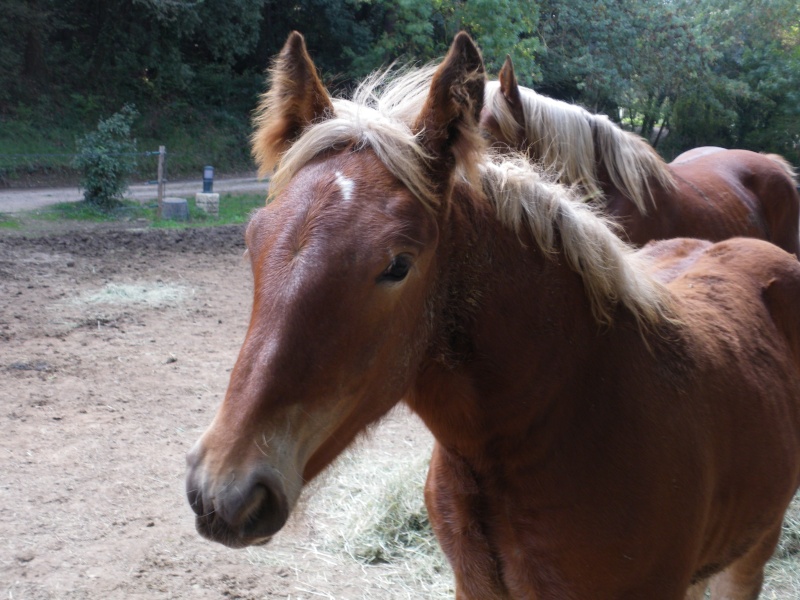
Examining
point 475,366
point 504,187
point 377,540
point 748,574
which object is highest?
point 504,187

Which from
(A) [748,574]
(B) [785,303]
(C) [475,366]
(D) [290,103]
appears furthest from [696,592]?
(D) [290,103]

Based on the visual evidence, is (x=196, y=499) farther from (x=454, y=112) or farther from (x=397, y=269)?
(x=454, y=112)

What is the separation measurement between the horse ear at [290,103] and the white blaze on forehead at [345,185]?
13.6 inches

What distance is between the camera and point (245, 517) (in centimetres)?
139

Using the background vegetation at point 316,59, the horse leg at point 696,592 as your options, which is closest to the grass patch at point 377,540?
the horse leg at point 696,592

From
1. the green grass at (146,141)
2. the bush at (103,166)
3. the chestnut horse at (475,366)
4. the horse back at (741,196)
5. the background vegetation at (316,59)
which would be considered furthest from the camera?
the background vegetation at (316,59)

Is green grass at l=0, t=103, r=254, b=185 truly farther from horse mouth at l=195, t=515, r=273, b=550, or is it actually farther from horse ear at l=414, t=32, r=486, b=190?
horse mouth at l=195, t=515, r=273, b=550

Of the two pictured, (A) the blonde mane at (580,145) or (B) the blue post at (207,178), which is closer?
(A) the blonde mane at (580,145)

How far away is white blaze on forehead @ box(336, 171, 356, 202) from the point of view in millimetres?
1612

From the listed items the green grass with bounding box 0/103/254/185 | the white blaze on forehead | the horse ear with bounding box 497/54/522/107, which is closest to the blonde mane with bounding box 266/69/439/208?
the white blaze on forehead

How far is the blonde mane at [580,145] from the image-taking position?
4.68 metres

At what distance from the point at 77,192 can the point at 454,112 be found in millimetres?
15330

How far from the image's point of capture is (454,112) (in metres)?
1.73

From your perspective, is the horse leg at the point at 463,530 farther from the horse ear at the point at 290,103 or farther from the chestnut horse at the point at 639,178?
the chestnut horse at the point at 639,178
